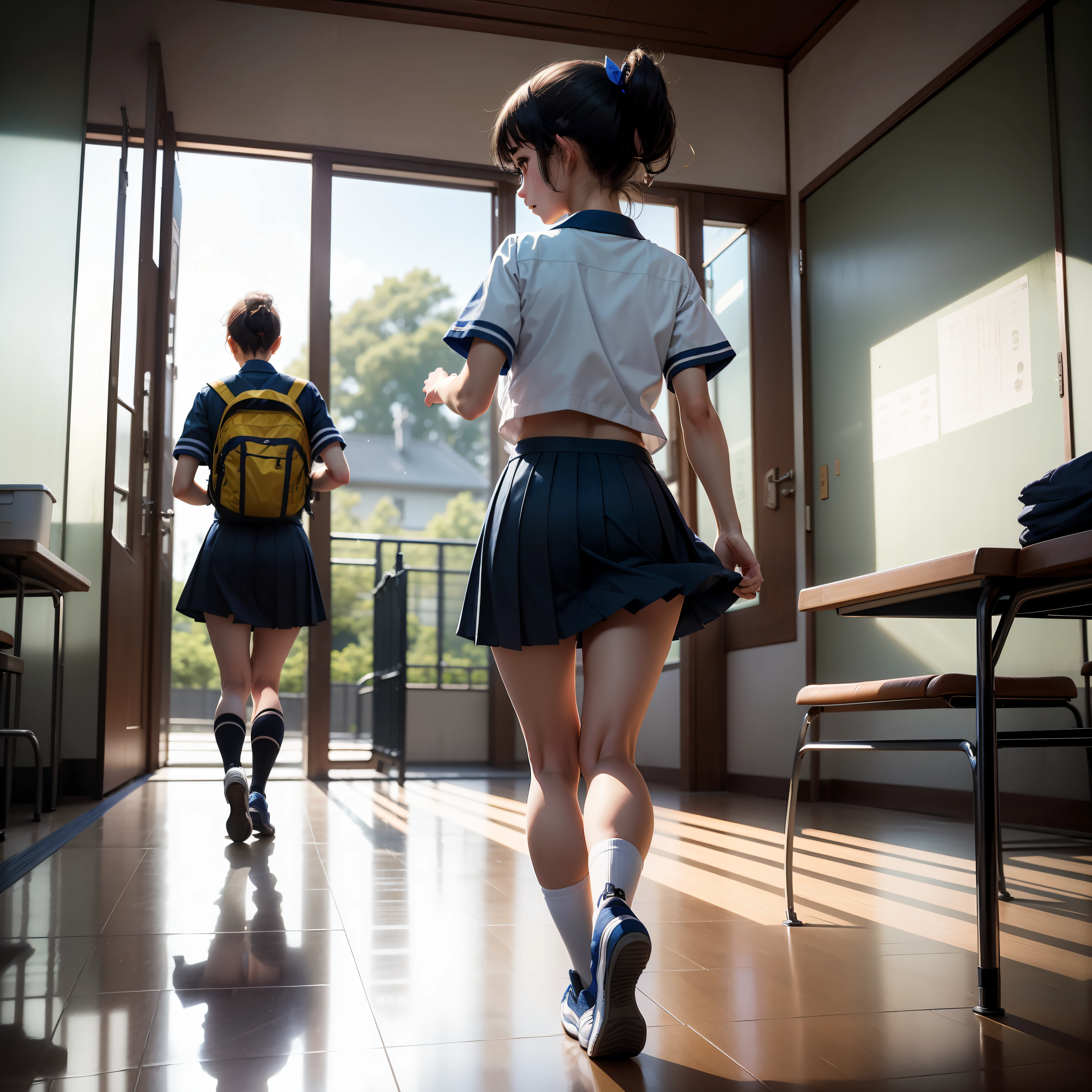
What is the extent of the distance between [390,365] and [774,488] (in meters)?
14.9

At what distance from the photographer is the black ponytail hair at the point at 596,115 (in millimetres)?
1212

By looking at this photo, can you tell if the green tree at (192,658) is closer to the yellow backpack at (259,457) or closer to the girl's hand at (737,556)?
the yellow backpack at (259,457)

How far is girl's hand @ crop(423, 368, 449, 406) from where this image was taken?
128 cm

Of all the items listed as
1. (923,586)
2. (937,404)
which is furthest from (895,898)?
(937,404)

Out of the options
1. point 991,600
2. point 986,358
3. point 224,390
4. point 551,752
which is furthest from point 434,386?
point 986,358

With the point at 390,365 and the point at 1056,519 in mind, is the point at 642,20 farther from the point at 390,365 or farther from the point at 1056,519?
the point at 390,365

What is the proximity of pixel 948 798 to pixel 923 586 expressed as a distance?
2.37 m

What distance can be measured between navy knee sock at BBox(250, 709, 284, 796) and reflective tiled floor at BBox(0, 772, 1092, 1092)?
21 centimetres

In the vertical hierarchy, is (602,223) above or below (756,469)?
below

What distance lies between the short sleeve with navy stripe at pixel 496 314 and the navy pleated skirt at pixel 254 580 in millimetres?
1510

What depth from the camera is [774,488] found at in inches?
183

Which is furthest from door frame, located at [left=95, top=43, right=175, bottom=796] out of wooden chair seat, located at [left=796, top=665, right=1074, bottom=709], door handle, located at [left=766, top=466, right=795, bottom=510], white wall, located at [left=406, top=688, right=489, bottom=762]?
wooden chair seat, located at [left=796, top=665, right=1074, bottom=709]

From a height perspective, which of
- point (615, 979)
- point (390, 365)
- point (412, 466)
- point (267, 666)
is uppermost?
point (390, 365)

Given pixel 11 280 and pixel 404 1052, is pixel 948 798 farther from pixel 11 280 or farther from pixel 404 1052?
pixel 11 280
